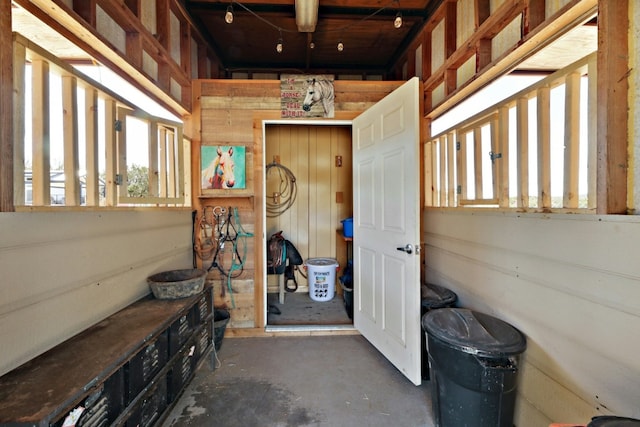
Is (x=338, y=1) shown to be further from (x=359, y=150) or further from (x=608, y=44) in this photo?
(x=608, y=44)

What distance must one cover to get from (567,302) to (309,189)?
3.06 metres

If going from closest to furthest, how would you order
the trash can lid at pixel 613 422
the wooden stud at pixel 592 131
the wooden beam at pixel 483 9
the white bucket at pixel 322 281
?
the trash can lid at pixel 613 422 < the wooden stud at pixel 592 131 < the wooden beam at pixel 483 9 < the white bucket at pixel 322 281

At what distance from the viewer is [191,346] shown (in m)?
1.74

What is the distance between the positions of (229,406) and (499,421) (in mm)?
1540

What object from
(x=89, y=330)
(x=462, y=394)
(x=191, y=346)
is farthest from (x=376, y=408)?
(x=89, y=330)

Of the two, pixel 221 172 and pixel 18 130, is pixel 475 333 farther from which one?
pixel 221 172

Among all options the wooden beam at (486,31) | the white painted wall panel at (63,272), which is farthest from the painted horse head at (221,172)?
the wooden beam at (486,31)

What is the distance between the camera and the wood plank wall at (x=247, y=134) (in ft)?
8.52

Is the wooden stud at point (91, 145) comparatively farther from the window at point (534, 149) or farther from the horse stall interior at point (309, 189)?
the horse stall interior at point (309, 189)

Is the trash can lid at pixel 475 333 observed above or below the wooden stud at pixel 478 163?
below

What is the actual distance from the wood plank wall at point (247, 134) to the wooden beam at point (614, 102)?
178 centimetres

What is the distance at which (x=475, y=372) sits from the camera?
1.28m

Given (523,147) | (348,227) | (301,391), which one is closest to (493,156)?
(523,147)

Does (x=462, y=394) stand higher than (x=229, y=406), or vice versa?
(x=462, y=394)
